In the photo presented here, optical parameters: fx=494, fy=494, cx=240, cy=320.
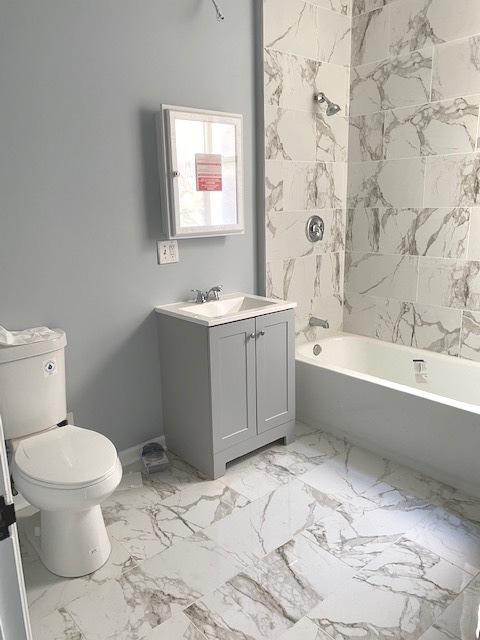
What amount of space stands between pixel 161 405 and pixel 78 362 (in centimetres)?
57

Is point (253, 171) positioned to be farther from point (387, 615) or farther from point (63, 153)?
point (387, 615)

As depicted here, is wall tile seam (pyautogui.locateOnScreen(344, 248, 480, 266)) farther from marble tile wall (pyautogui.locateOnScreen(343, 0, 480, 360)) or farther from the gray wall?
the gray wall

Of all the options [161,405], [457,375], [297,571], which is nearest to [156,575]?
[297,571]

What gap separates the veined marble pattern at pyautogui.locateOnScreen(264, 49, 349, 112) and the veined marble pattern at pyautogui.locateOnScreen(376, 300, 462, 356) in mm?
1387

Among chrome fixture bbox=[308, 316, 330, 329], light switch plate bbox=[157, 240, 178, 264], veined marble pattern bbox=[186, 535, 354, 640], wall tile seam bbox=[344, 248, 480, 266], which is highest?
light switch plate bbox=[157, 240, 178, 264]

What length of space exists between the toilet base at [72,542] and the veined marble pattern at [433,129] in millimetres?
2594

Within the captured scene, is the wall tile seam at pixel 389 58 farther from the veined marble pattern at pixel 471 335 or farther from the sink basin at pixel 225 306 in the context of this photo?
the sink basin at pixel 225 306

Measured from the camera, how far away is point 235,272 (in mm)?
2938

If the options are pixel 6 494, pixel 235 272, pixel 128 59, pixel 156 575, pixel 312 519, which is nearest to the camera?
pixel 6 494

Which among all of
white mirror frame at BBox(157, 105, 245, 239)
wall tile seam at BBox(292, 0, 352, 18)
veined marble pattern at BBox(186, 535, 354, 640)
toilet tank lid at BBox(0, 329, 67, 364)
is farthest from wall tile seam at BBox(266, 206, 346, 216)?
veined marble pattern at BBox(186, 535, 354, 640)

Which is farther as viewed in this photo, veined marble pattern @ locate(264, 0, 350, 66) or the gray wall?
veined marble pattern @ locate(264, 0, 350, 66)

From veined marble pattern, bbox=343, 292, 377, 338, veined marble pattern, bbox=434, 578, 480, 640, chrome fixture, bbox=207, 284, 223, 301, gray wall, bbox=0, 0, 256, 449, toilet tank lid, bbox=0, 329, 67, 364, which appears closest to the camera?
veined marble pattern, bbox=434, 578, 480, 640

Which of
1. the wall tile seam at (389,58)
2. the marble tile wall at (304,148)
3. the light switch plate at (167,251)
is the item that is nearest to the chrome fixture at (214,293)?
the light switch plate at (167,251)

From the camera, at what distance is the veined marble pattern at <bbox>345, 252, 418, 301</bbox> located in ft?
10.3
